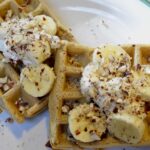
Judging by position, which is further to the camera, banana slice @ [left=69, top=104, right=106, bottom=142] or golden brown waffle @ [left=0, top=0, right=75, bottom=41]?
golden brown waffle @ [left=0, top=0, right=75, bottom=41]

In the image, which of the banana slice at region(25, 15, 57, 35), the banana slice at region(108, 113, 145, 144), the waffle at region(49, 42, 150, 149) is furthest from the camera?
the banana slice at region(25, 15, 57, 35)

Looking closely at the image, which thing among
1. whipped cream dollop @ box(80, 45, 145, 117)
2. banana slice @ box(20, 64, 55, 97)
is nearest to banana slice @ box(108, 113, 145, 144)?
whipped cream dollop @ box(80, 45, 145, 117)

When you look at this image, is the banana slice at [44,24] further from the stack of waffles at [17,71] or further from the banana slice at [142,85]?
the banana slice at [142,85]

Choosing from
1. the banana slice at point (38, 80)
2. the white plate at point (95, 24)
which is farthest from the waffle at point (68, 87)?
the white plate at point (95, 24)

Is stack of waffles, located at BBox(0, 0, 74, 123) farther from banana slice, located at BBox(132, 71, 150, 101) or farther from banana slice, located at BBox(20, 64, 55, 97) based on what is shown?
banana slice, located at BBox(132, 71, 150, 101)

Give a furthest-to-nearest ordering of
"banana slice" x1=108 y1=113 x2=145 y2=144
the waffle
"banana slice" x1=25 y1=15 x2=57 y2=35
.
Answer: "banana slice" x1=25 y1=15 x2=57 y2=35 → the waffle → "banana slice" x1=108 y1=113 x2=145 y2=144

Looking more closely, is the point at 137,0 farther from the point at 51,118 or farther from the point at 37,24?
A: the point at 51,118

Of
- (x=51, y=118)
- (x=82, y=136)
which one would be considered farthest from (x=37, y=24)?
(x=82, y=136)
